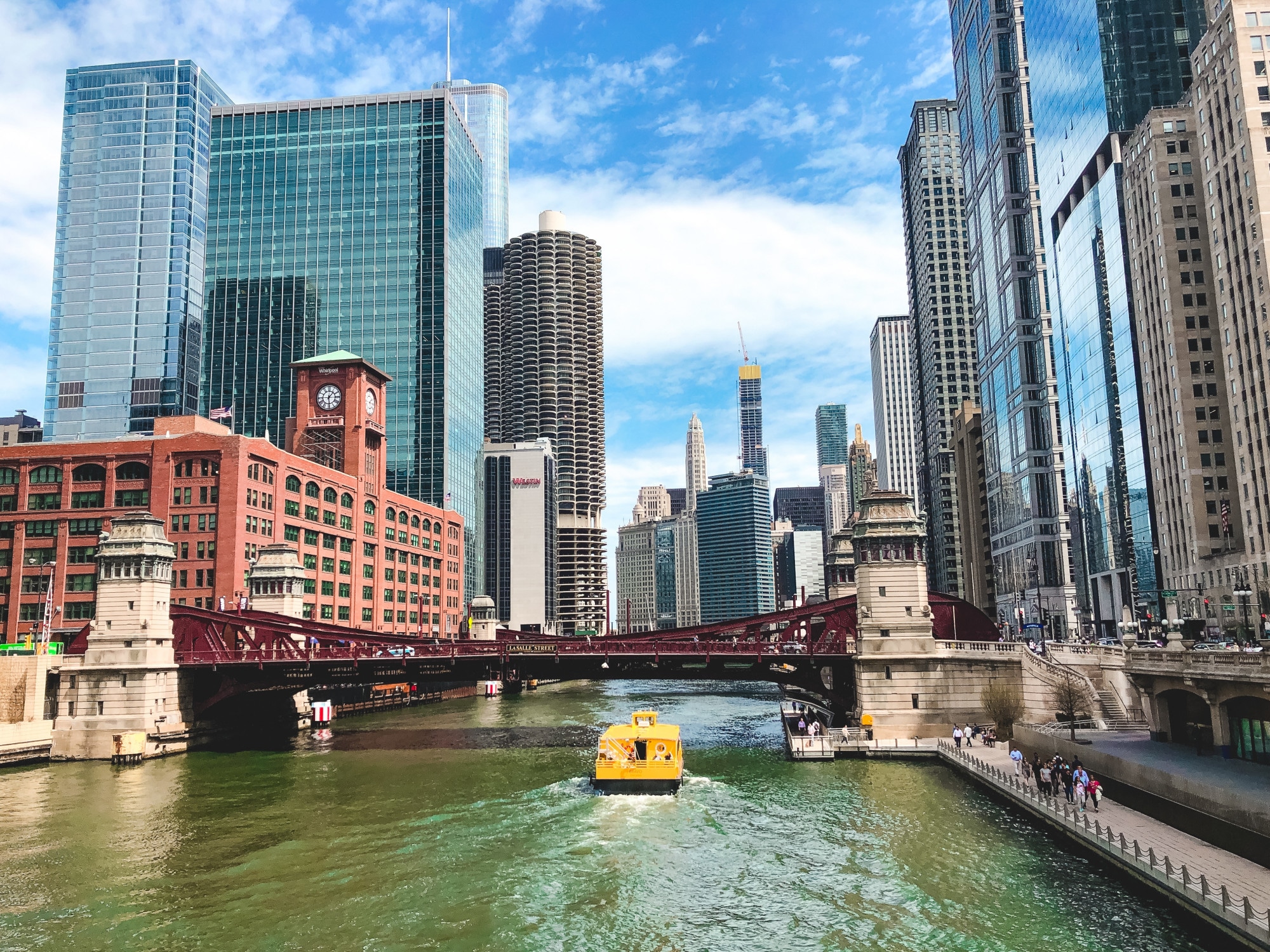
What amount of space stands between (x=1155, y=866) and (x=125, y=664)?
6546 centimetres

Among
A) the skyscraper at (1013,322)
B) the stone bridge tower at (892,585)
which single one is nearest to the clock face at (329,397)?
the stone bridge tower at (892,585)

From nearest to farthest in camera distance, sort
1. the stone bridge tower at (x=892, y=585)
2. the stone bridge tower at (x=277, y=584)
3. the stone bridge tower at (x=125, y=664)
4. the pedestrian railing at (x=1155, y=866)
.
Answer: the pedestrian railing at (x=1155, y=866)
the stone bridge tower at (x=892, y=585)
the stone bridge tower at (x=125, y=664)
the stone bridge tower at (x=277, y=584)

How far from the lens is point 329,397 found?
13650 cm

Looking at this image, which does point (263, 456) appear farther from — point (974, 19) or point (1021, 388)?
point (974, 19)

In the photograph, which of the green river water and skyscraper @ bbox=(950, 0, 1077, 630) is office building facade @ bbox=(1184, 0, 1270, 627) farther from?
the green river water

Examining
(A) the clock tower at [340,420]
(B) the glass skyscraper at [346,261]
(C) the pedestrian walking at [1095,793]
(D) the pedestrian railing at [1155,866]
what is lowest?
(D) the pedestrian railing at [1155,866]

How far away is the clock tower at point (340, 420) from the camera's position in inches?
5207

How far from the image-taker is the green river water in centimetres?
3005

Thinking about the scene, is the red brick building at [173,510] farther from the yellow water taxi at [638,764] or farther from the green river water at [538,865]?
the yellow water taxi at [638,764]

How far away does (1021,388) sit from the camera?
158125 mm

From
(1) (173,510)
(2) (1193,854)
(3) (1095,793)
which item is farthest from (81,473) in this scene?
(2) (1193,854)

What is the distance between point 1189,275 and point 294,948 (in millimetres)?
115616

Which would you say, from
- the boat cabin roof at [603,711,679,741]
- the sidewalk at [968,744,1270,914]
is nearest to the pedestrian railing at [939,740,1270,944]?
the sidewalk at [968,744,1270,914]

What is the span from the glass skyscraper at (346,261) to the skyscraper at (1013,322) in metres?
106
